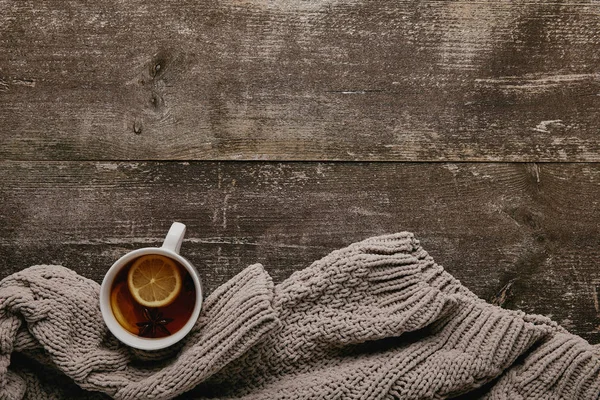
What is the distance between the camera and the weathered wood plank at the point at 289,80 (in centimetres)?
91

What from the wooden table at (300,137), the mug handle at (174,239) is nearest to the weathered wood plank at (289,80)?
the wooden table at (300,137)

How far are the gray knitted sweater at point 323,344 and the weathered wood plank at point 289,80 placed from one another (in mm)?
183

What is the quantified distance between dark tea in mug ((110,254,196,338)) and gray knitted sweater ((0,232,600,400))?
0.12 ft

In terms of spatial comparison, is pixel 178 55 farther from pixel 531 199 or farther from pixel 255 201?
pixel 531 199

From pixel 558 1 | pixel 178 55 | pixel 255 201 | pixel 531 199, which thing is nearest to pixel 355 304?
pixel 255 201

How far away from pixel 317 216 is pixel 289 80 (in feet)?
0.69

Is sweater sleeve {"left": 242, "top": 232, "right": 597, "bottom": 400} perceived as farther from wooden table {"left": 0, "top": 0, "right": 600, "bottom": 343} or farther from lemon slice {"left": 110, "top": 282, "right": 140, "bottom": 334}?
lemon slice {"left": 110, "top": 282, "right": 140, "bottom": 334}

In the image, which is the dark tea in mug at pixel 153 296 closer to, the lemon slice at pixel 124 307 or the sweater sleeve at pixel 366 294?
the lemon slice at pixel 124 307

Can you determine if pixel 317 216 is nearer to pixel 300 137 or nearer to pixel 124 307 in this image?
pixel 300 137

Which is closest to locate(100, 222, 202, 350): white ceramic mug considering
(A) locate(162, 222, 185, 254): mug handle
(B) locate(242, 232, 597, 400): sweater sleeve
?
(A) locate(162, 222, 185, 254): mug handle

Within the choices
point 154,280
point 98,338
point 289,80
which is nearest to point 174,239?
point 154,280

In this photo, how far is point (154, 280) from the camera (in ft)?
2.72

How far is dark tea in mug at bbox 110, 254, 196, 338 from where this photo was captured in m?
0.83

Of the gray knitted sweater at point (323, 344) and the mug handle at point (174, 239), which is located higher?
the mug handle at point (174, 239)
